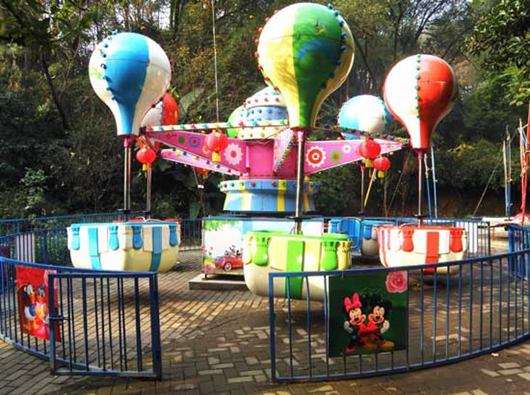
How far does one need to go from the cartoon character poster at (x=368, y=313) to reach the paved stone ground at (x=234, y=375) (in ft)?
1.01

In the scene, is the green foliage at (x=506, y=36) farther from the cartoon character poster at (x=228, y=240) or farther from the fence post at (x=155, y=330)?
the fence post at (x=155, y=330)

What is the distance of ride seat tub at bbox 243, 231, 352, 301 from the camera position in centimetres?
487

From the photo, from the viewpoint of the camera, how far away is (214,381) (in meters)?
3.65

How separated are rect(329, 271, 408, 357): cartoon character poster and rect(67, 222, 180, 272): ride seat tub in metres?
3.55

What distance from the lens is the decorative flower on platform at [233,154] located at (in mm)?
8289

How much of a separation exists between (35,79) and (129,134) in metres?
12.2

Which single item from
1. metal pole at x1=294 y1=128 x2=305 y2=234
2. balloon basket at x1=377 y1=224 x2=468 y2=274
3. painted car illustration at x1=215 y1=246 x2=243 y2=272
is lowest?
painted car illustration at x1=215 y1=246 x2=243 y2=272

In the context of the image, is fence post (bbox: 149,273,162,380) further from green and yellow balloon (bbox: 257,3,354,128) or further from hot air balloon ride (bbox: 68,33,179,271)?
green and yellow balloon (bbox: 257,3,354,128)

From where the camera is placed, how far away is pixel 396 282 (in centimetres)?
370

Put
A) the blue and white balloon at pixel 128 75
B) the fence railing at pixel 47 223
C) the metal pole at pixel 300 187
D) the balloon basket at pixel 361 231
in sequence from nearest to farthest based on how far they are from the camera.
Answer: the metal pole at pixel 300 187
the blue and white balloon at pixel 128 75
the balloon basket at pixel 361 231
the fence railing at pixel 47 223

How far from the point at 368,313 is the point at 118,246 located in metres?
3.85

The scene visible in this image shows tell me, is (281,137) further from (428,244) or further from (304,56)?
(428,244)

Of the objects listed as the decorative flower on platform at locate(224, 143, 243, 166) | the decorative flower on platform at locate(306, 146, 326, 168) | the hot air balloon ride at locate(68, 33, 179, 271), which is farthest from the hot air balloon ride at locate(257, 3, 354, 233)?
the decorative flower on platform at locate(306, 146, 326, 168)

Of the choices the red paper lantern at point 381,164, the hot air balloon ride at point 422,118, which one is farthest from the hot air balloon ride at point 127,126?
the red paper lantern at point 381,164
